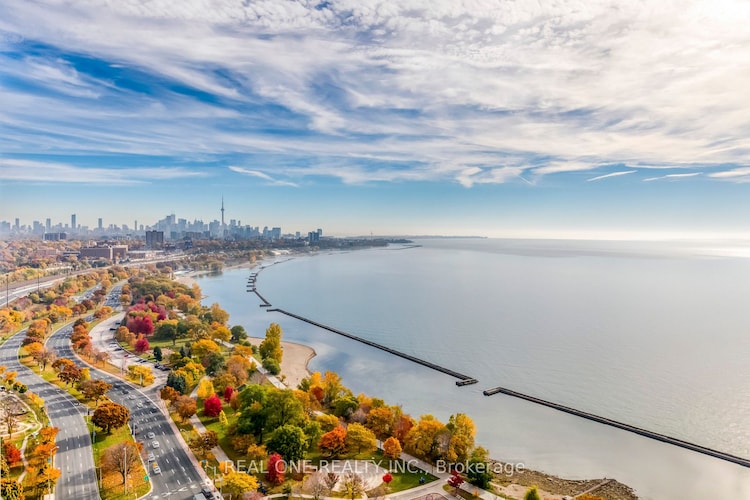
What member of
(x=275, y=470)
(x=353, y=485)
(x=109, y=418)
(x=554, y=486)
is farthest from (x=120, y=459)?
(x=554, y=486)

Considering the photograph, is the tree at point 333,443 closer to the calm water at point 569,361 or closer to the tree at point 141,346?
the calm water at point 569,361

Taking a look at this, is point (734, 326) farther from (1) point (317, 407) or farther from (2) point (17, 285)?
(2) point (17, 285)

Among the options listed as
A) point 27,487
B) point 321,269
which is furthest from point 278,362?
point 321,269

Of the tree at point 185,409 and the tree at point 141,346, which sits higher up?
the tree at point 185,409

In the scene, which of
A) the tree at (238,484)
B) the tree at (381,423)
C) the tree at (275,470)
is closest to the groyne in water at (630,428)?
the tree at (381,423)

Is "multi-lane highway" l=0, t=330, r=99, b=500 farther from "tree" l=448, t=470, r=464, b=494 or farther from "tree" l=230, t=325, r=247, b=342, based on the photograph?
"tree" l=230, t=325, r=247, b=342

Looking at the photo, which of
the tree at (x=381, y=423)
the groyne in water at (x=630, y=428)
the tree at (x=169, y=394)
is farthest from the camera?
the tree at (x=169, y=394)
